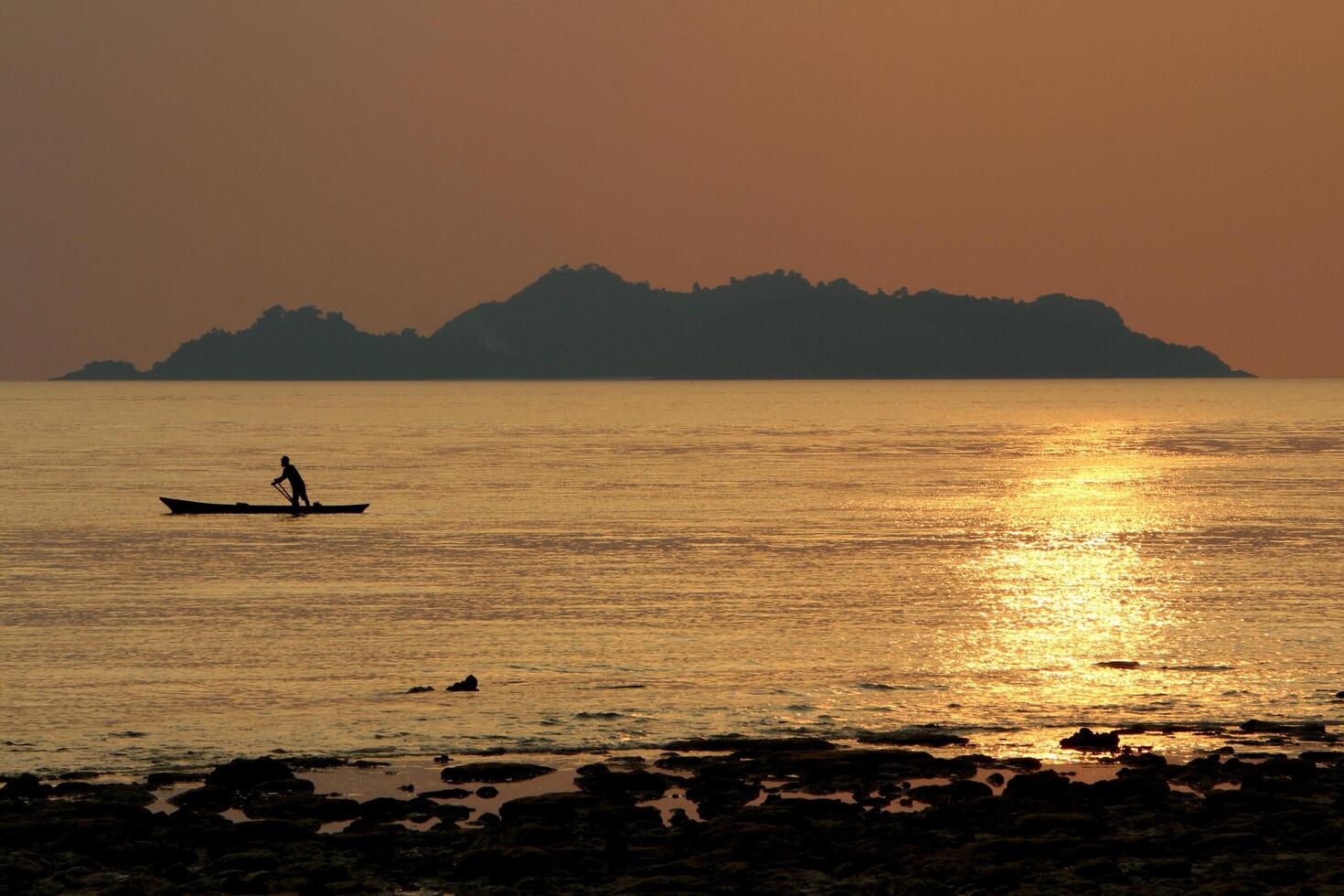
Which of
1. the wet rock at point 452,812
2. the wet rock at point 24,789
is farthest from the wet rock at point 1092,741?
the wet rock at point 24,789

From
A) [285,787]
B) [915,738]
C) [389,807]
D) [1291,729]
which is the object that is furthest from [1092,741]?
[285,787]

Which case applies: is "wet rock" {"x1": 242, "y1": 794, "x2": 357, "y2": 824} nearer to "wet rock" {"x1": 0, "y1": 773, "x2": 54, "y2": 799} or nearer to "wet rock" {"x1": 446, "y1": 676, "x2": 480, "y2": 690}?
"wet rock" {"x1": 0, "y1": 773, "x2": 54, "y2": 799}

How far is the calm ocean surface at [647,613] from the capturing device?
2805 cm

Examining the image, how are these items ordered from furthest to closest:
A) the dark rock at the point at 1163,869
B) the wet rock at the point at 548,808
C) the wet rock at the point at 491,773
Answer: the wet rock at the point at 491,773
the wet rock at the point at 548,808
the dark rock at the point at 1163,869

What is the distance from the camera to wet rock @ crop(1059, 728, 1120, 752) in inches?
989

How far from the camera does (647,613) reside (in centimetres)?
3959

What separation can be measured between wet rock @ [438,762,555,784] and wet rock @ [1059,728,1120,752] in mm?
7780

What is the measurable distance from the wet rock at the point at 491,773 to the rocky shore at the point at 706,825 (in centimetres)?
6

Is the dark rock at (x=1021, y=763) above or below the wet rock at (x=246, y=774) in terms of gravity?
above

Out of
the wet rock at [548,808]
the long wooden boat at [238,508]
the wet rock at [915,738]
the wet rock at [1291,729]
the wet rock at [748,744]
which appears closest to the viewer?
the wet rock at [548,808]

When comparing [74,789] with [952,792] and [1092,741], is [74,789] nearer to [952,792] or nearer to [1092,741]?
[952,792]

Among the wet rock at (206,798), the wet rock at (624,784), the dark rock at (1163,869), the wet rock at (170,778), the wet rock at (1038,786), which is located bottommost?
the wet rock at (170,778)

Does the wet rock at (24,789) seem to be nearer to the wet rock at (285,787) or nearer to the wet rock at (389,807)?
the wet rock at (285,787)

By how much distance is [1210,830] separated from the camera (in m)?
20.3
